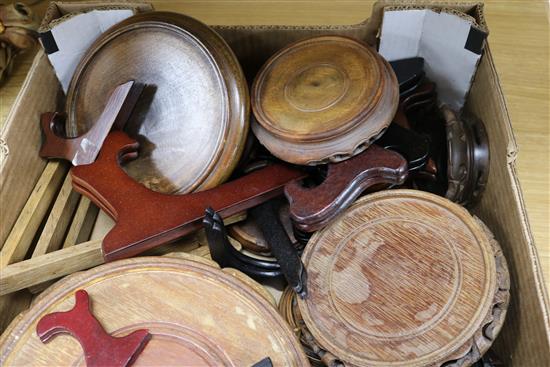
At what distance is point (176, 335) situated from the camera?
803 millimetres

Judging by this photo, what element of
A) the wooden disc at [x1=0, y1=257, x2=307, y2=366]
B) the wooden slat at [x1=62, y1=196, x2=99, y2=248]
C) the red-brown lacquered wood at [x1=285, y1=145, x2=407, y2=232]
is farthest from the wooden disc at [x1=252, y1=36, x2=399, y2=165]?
the wooden slat at [x1=62, y1=196, x2=99, y2=248]

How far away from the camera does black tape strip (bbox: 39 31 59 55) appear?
1.12 m

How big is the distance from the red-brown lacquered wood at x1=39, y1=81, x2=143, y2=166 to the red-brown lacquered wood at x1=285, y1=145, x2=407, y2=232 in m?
0.32

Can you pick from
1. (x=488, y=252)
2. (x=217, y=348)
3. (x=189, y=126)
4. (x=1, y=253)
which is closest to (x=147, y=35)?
(x=189, y=126)

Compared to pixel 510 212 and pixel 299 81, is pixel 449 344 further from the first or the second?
pixel 299 81

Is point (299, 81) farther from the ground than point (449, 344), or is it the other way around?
point (299, 81)

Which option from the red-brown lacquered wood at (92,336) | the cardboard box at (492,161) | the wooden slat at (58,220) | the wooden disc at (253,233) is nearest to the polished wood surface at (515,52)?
→ the cardboard box at (492,161)

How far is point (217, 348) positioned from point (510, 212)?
50 centimetres

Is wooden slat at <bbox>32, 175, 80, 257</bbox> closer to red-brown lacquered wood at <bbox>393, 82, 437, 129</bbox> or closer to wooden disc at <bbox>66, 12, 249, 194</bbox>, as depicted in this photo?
wooden disc at <bbox>66, 12, 249, 194</bbox>

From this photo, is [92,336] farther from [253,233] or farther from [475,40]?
[475,40]

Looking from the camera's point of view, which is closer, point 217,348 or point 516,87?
point 217,348

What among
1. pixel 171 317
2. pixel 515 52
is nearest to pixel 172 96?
pixel 171 317

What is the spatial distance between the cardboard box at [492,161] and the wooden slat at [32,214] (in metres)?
0.01

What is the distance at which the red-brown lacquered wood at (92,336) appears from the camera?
76cm
